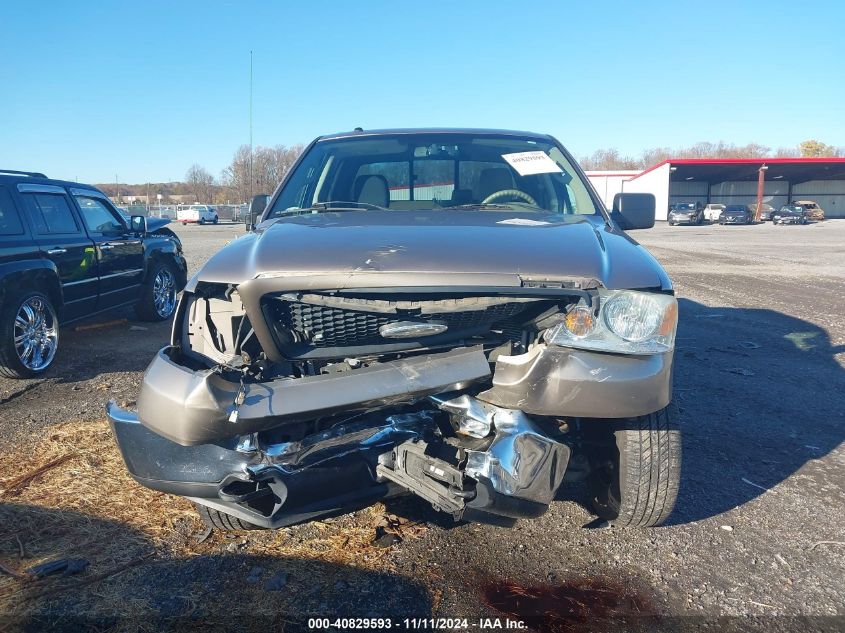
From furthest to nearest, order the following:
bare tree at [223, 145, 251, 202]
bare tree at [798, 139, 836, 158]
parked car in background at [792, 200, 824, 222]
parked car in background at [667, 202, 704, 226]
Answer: bare tree at [798, 139, 836, 158], parked car in background at [792, 200, 824, 222], parked car in background at [667, 202, 704, 226], bare tree at [223, 145, 251, 202]

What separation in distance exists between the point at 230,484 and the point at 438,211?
5.62ft

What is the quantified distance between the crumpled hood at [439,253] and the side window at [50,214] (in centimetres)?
421

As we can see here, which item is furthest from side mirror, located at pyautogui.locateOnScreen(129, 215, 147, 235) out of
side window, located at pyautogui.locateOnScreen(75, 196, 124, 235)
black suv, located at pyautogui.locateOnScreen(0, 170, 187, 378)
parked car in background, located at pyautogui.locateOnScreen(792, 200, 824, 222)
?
parked car in background, located at pyautogui.locateOnScreen(792, 200, 824, 222)

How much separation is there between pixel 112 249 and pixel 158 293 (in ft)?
4.09

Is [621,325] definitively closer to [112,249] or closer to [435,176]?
[435,176]

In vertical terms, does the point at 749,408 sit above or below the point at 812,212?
below

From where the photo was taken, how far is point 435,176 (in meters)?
3.94

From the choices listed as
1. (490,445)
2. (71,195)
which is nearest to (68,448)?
(490,445)

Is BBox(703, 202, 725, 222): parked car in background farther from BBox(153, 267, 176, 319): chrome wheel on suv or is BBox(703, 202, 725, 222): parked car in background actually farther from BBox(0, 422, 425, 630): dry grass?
BBox(0, 422, 425, 630): dry grass

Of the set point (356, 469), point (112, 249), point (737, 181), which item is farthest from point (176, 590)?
point (737, 181)

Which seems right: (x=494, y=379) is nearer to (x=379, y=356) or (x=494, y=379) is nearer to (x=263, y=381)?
(x=379, y=356)

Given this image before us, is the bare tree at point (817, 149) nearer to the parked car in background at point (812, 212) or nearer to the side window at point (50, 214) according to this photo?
the parked car in background at point (812, 212)

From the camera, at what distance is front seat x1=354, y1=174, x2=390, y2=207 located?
12.4 feet

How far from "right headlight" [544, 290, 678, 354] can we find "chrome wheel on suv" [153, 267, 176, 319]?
7087 millimetres
